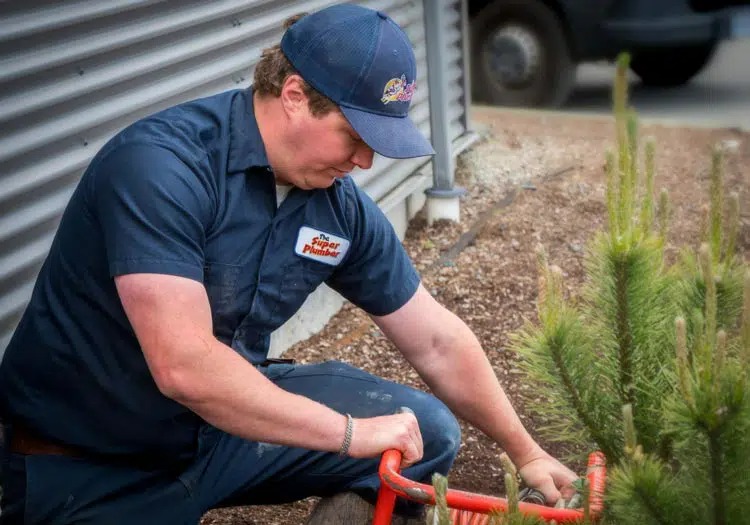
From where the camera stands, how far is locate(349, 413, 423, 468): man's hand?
6.81 feet

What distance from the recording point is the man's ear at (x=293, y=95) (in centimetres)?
214

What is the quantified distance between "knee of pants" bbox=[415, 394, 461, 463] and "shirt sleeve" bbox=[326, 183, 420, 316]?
28cm

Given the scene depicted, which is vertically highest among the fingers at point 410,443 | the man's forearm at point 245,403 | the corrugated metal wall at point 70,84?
the corrugated metal wall at point 70,84

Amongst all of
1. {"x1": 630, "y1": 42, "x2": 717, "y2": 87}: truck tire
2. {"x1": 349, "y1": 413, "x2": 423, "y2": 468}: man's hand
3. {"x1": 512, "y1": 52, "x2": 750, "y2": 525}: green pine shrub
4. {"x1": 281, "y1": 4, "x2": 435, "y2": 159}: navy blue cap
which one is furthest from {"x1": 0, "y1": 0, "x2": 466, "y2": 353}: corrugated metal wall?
{"x1": 630, "y1": 42, "x2": 717, "y2": 87}: truck tire

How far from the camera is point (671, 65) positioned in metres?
8.77

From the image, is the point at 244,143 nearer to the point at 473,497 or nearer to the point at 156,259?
the point at 156,259

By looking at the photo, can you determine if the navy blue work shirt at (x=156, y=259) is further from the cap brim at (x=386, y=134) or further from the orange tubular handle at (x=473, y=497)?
the orange tubular handle at (x=473, y=497)

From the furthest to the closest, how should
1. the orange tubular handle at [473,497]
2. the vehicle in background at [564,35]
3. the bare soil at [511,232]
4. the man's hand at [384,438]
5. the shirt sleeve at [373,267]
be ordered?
the vehicle in background at [564,35], the bare soil at [511,232], the shirt sleeve at [373,267], the man's hand at [384,438], the orange tubular handle at [473,497]

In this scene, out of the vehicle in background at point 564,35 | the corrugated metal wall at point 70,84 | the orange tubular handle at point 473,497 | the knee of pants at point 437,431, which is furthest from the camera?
the vehicle in background at point 564,35

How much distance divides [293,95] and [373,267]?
1.69ft

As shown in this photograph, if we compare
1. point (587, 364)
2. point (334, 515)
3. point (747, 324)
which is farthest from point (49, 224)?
point (747, 324)

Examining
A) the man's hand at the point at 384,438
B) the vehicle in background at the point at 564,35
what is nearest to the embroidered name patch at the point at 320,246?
the man's hand at the point at 384,438

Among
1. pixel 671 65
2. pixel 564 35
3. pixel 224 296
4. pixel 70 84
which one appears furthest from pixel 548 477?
pixel 671 65

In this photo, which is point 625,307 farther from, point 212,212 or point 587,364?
point 212,212
